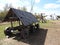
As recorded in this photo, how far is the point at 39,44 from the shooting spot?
451 inches

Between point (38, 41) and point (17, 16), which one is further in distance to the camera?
point (17, 16)

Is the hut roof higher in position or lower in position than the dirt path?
higher

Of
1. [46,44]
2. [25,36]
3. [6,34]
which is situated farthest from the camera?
[6,34]

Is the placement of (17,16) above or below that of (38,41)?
above

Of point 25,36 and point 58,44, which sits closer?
point 58,44

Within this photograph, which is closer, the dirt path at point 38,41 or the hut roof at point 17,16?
the dirt path at point 38,41

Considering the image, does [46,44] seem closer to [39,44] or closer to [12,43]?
[39,44]

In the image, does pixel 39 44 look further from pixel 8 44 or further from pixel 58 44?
pixel 8 44

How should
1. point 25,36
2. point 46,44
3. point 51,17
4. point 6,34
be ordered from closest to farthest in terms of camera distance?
point 46,44
point 25,36
point 6,34
point 51,17

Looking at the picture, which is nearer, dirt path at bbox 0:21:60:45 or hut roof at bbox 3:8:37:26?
dirt path at bbox 0:21:60:45

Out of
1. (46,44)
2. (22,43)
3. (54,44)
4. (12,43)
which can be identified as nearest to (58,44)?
(54,44)

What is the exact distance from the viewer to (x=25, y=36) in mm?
14320

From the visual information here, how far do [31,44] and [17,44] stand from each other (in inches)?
55.4

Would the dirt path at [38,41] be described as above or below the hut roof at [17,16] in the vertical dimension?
below
